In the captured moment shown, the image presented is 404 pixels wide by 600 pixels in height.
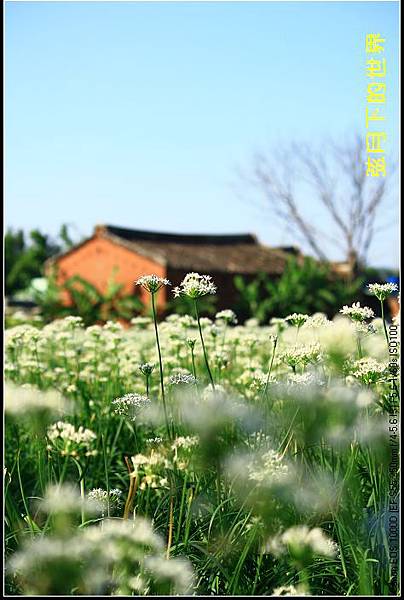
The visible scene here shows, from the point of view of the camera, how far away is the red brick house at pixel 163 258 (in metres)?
22.5

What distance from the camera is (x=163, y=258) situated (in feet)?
71.7

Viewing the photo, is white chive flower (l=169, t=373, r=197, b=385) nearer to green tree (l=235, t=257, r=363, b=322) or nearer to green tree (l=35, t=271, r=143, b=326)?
green tree (l=235, t=257, r=363, b=322)

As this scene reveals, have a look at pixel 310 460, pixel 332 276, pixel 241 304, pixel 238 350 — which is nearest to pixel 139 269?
pixel 241 304

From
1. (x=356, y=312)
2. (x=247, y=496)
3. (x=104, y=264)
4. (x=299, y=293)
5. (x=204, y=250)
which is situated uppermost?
(x=204, y=250)

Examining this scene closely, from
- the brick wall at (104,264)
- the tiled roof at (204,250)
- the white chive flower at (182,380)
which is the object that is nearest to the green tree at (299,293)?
the tiled roof at (204,250)

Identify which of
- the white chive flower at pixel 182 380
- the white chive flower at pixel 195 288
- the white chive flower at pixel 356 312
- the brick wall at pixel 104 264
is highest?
the brick wall at pixel 104 264

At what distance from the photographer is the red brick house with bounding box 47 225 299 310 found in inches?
884

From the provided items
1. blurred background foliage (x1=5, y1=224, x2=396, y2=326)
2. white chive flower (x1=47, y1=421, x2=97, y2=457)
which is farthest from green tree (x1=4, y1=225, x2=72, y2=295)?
white chive flower (x1=47, y1=421, x2=97, y2=457)

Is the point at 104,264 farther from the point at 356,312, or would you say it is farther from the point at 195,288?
the point at 195,288

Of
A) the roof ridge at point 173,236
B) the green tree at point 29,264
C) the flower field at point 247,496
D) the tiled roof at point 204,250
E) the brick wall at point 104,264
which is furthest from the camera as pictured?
the green tree at point 29,264

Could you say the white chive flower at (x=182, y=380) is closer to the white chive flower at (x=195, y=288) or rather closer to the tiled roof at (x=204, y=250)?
the white chive flower at (x=195, y=288)

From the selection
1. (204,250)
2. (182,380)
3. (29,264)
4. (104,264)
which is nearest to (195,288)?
(182,380)

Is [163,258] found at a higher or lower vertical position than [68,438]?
higher

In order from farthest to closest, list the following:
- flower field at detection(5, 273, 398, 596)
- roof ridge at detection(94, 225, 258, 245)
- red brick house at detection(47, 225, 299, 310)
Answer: roof ridge at detection(94, 225, 258, 245)
red brick house at detection(47, 225, 299, 310)
flower field at detection(5, 273, 398, 596)
